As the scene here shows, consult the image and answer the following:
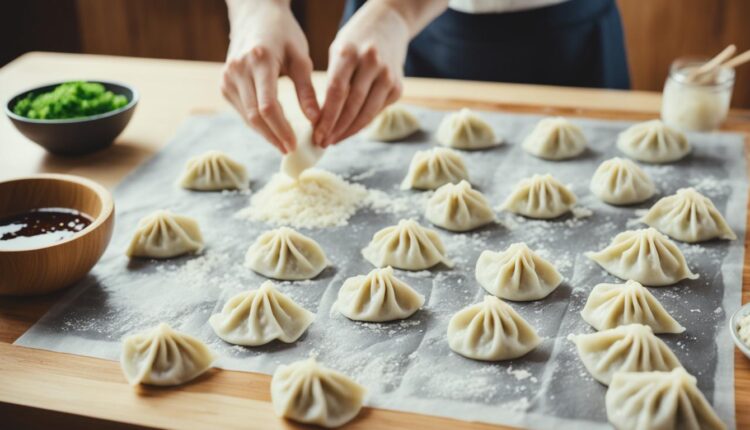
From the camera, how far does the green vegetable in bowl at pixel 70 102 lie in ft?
8.80

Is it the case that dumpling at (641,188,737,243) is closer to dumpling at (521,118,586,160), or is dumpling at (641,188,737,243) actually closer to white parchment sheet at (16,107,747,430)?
white parchment sheet at (16,107,747,430)

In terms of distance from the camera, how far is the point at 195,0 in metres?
4.95

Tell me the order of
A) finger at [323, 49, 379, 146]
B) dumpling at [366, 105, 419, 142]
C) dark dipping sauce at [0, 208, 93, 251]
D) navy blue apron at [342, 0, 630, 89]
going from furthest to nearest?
navy blue apron at [342, 0, 630, 89] < dumpling at [366, 105, 419, 142] < finger at [323, 49, 379, 146] < dark dipping sauce at [0, 208, 93, 251]

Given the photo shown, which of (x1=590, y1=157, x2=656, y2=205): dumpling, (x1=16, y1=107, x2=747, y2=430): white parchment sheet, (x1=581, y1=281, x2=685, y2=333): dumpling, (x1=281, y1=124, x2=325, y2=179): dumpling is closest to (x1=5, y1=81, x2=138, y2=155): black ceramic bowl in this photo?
(x1=16, y1=107, x2=747, y2=430): white parchment sheet

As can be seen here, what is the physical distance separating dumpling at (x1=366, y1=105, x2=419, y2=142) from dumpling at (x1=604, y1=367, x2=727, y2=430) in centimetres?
150

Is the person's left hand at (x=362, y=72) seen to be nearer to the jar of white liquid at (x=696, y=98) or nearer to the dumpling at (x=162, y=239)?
the dumpling at (x=162, y=239)

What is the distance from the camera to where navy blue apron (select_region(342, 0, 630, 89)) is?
9.88ft

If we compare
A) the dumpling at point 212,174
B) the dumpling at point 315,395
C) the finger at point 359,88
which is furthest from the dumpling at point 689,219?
Result: the dumpling at point 212,174

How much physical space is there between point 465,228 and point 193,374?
956 mm

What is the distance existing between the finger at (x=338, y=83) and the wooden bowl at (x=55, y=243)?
0.64 m

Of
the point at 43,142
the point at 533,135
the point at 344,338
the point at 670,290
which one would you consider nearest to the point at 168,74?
the point at 43,142

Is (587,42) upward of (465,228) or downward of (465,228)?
upward

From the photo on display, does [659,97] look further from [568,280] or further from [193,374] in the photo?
[193,374]

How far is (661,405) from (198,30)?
13.7 ft
